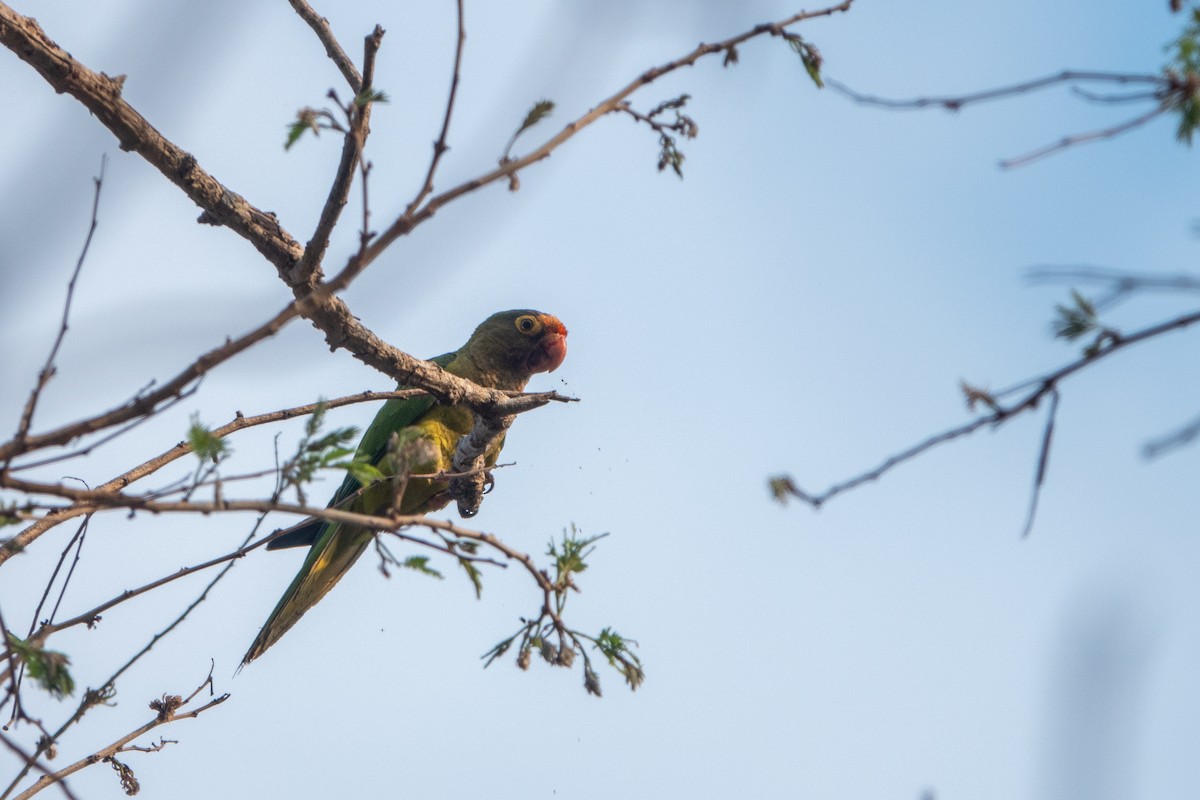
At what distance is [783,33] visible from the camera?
3.43 metres

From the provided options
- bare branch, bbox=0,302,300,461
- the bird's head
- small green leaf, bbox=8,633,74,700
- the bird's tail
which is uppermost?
the bird's head

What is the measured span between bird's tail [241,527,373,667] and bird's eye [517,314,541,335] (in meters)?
1.76

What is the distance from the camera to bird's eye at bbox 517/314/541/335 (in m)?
7.13

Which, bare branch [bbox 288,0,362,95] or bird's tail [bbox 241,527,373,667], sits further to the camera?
bird's tail [bbox 241,527,373,667]

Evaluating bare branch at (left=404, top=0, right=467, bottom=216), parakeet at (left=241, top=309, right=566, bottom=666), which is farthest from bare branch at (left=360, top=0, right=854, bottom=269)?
parakeet at (left=241, top=309, right=566, bottom=666)

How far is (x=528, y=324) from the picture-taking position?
715cm

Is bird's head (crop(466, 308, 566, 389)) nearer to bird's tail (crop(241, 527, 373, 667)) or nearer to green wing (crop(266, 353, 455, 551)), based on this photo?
green wing (crop(266, 353, 455, 551))

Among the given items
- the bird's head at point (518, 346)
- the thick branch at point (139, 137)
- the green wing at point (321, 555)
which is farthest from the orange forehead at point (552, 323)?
the thick branch at point (139, 137)

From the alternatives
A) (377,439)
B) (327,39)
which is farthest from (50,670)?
(377,439)

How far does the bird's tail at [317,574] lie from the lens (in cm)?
628

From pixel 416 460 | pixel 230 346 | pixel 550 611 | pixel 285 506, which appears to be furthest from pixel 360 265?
pixel 550 611

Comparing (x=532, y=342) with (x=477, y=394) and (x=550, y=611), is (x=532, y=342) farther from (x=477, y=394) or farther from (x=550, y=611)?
(x=550, y=611)

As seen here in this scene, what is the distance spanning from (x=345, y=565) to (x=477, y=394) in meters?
2.04

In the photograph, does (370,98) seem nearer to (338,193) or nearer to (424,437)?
(338,193)
